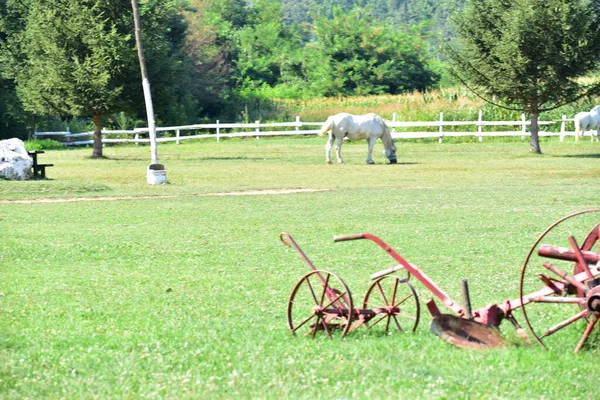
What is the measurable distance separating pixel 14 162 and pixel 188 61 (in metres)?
36.5

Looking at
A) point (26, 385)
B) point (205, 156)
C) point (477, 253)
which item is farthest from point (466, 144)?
point (26, 385)

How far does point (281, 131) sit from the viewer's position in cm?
5841

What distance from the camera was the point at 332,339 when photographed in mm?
8852

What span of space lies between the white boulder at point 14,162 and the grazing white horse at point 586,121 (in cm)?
2797

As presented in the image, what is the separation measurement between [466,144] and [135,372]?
143 feet

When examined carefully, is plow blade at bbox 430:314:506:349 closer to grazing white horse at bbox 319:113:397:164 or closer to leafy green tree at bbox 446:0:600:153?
grazing white horse at bbox 319:113:397:164

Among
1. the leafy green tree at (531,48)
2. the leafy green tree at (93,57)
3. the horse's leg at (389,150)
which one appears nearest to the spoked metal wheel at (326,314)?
the horse's leg at (389,150)

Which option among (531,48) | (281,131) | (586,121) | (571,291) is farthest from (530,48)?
(571,291)

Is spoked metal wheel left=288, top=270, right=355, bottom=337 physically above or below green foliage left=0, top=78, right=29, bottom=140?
below

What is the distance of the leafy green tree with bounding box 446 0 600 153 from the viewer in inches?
1576

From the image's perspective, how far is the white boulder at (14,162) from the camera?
29297mm

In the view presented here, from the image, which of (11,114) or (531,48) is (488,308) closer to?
(531,48)

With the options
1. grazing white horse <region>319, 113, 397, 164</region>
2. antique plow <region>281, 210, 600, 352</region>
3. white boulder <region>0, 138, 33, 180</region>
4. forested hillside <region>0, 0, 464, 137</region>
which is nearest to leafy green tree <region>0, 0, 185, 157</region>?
forested hillside <region>0, 0, 464, 137</region>

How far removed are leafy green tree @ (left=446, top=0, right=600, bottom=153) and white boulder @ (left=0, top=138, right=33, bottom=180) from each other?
1976cm
